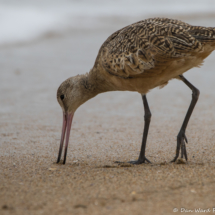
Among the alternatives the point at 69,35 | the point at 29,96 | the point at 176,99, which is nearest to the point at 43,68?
the point at 29,96

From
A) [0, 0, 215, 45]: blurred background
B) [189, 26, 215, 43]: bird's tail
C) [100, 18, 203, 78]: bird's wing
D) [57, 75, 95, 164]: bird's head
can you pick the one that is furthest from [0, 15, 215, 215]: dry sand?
[0, 0, 215, 45]: blurred background

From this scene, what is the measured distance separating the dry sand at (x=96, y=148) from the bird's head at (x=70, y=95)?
486 mm

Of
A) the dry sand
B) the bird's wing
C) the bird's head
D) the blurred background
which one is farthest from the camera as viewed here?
the blurred background

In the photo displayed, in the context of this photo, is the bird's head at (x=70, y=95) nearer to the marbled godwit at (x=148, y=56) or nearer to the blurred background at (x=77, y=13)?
the marbled godwit at (x=148, y=56)

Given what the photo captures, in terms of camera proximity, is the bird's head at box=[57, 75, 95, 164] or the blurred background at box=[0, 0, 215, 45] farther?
the blurred background at box=[0, 0, 215, 45]

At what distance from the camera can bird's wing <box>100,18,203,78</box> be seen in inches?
159

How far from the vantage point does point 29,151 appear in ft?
16.3

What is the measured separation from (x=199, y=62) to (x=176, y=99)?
3539mm

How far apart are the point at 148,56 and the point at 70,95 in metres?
1.38

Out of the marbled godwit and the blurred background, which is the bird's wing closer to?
the marbled godwit

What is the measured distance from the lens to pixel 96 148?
5.18 meters

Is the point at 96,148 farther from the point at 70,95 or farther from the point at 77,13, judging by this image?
the point at 77,13

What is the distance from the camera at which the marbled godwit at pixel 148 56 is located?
4.06 meters

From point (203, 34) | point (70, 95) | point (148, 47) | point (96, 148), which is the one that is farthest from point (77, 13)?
point (203, 34)
